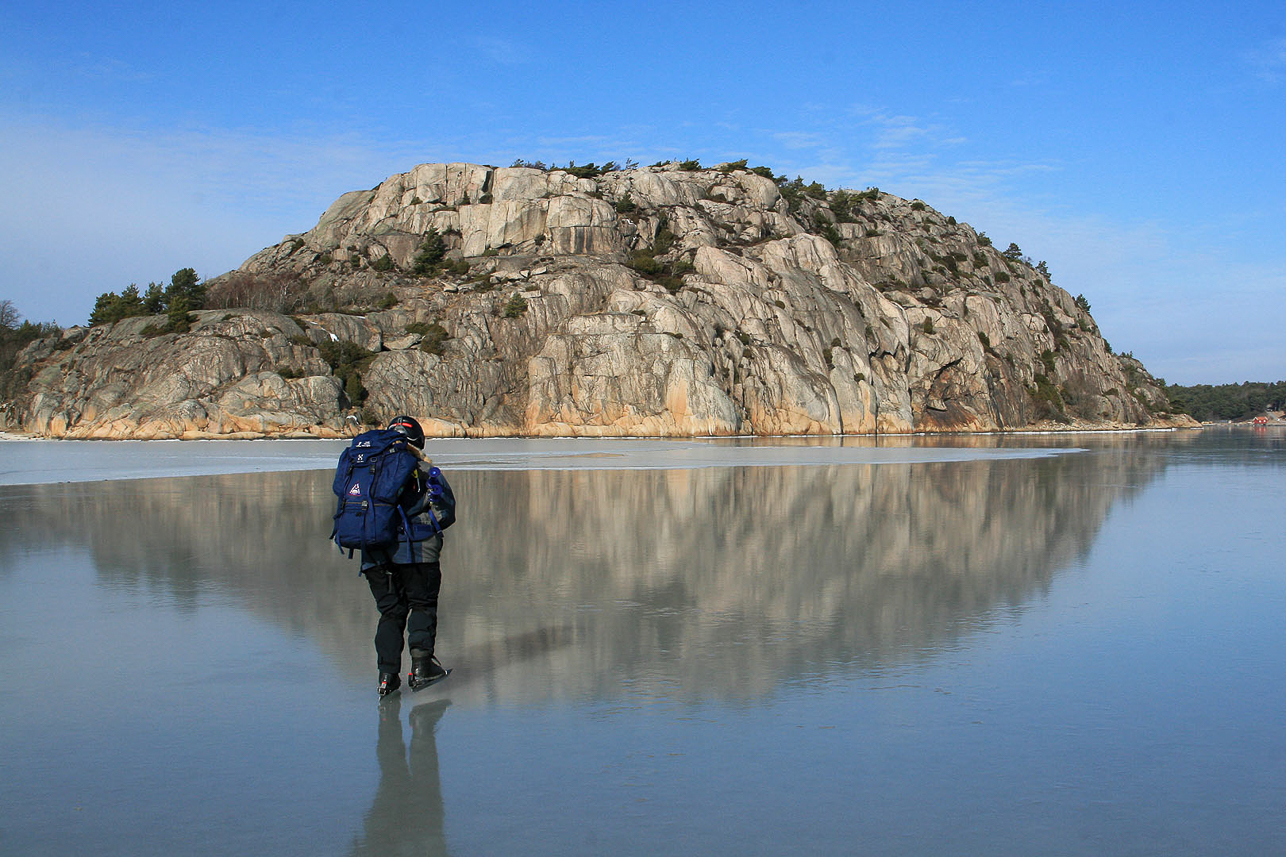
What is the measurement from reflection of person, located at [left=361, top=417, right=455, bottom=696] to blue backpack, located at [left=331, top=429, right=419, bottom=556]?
0.10m

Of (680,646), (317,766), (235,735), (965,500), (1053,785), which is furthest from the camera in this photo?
(965,500)

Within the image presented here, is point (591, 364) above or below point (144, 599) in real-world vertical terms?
above

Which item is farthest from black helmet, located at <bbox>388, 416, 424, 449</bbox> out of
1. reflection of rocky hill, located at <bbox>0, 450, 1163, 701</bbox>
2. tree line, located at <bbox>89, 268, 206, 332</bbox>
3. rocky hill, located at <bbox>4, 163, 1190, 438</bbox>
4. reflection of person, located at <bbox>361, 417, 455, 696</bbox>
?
tree line, located at <bbox>89, 268, 206, 332</bbox>

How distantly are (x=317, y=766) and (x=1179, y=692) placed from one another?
A: 6332 mm

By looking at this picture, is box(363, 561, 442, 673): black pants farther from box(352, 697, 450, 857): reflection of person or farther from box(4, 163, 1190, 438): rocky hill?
box(4, 163, 1190, 438): rocky hill

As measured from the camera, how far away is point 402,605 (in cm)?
782

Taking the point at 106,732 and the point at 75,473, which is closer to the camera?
the point at 106,732

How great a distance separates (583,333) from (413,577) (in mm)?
80552

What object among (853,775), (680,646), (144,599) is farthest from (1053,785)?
(144,599)

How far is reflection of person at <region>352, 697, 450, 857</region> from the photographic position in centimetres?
489

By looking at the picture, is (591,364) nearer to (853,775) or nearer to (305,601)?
(305,601)

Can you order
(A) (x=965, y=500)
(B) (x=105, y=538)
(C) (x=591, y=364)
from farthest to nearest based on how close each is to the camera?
(C) (x=591, y=364) → (A) (x=965, y=500) → (B) (x=105, y=538)

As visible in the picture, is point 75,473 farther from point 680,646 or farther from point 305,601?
point 680,646

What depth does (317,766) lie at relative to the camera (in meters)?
5.94
